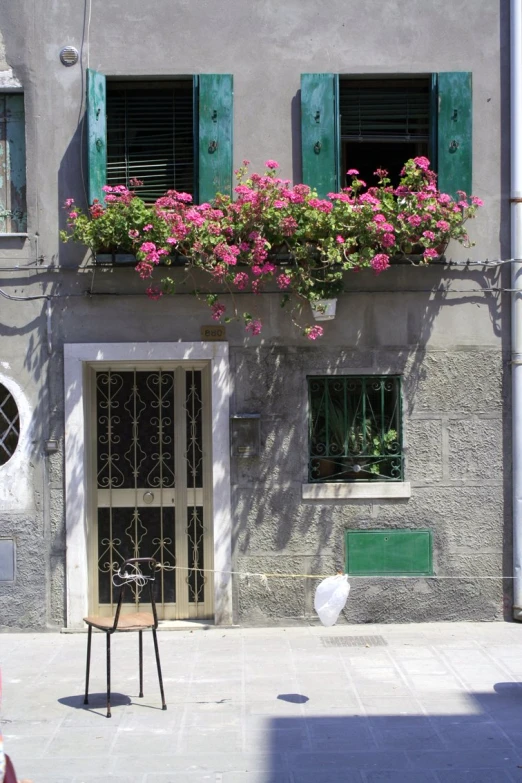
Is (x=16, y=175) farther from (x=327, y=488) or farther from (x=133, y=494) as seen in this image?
(x=327, y=488)

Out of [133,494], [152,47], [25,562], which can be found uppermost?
[152,47]

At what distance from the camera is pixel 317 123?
904cm

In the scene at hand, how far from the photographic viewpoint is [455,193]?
905 cm

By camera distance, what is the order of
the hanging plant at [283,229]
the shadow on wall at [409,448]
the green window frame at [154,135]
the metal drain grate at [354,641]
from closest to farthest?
1. the metal drain grate at [354,641]
2. the hanging plant at [283,229]
3. the shadow on wall at [409,448]
4. the green window frame at [154,135]

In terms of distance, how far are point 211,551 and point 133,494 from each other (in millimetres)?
909

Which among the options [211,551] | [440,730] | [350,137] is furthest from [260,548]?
[350,137]

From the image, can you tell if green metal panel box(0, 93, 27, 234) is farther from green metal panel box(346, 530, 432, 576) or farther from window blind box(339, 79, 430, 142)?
green metal panel box(346, 530, 432, 576)

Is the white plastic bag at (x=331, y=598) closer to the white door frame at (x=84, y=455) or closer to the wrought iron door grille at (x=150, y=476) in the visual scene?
the white door frame at (x=84, y=455)

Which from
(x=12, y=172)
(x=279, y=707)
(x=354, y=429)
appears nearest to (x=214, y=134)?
(x=12, y=172)

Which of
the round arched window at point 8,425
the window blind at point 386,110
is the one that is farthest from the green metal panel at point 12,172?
the window blind at point 386,110

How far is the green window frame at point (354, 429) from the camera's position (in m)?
9.19

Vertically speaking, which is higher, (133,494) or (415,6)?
(415,6)

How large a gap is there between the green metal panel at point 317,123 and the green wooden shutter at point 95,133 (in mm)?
1833

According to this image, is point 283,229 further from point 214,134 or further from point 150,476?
point 150,476
